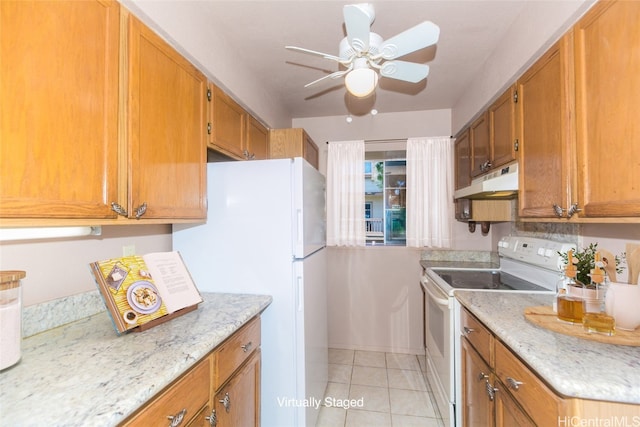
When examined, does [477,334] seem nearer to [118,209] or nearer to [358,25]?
[358,25]

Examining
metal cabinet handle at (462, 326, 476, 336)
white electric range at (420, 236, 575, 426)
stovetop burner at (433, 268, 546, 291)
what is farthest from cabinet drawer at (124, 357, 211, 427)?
stovetop burner at (433, 268, 546, 291)

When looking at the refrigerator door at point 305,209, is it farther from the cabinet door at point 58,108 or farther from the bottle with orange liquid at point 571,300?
the bottle with orange liquid at point 571,300

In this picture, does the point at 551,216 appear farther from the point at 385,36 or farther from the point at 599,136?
the point at 385,36

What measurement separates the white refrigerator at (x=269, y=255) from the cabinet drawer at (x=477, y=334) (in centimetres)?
92

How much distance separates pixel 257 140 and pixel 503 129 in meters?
1.73

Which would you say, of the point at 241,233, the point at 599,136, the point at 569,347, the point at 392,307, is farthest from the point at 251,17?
the point at 392,307

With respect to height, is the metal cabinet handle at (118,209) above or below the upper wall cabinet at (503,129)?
below

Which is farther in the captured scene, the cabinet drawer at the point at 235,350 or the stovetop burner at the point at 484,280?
the stovetop burner at the point at 484,280

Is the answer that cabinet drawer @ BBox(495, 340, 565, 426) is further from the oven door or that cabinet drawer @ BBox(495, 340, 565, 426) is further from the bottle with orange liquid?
the oven door

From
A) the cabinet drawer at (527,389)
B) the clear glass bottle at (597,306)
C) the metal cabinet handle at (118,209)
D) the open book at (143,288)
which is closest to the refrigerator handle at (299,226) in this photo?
the open book at (143,288)

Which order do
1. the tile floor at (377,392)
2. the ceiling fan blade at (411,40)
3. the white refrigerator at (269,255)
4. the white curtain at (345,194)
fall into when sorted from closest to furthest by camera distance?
1. the ceiling fan blade at (411,40)
2. the white refrigerator at (269,255)
3. the tile floor at (377,392)
4. the white curtain at (345,194)

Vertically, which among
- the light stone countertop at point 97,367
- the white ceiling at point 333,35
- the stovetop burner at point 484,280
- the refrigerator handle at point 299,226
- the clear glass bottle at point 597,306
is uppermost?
the white ceiling at point 333,35

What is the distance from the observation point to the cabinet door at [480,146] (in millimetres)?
1989

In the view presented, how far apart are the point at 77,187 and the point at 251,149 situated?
131 centimetres
